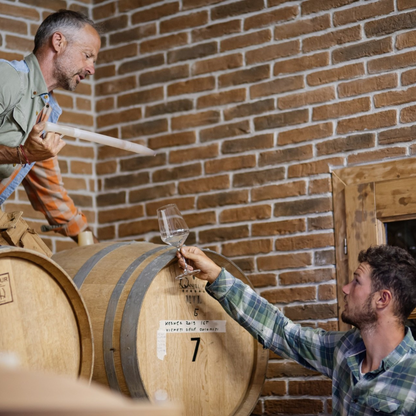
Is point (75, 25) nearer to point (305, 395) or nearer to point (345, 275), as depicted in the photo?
point (345, 275)

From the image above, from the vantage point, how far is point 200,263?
2.21 meters

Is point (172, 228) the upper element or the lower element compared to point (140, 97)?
lower

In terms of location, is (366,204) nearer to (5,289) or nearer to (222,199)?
(222,199)

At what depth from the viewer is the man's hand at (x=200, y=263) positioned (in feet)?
7.15

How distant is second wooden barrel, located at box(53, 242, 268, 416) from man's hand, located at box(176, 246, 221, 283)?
4 cm

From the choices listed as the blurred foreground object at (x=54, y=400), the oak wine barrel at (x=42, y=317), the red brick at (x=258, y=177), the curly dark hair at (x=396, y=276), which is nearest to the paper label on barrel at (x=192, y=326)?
the oak wine barrel at (x=42, y=317)

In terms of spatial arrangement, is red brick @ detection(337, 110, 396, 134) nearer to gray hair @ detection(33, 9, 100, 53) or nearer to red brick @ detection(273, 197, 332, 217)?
red brick @ detection(273, 197, 332, 217)

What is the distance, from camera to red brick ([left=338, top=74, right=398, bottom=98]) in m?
2.75

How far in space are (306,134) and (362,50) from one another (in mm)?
419

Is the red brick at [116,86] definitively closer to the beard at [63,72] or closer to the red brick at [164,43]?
the red brick at [164,43]

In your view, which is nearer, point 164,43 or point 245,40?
point 245,40

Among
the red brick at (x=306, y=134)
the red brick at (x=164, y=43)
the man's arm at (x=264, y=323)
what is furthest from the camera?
the red brick at (x=164, y=43)

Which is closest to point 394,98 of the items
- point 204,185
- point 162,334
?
point 204,185

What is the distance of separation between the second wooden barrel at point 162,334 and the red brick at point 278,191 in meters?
0.62
